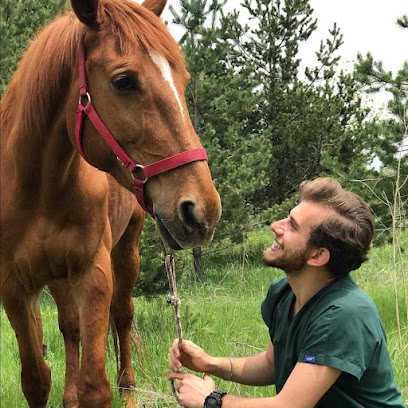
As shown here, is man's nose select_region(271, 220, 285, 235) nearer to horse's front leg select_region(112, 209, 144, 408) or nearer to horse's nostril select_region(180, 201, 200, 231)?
horse's nostril select_region(180, 201, 200, 231)

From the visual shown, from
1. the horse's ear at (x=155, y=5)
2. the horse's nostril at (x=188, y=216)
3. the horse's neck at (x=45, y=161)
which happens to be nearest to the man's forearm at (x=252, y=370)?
the horse's nostril at (x=188, y=216)

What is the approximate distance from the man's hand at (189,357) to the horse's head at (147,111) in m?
0.49

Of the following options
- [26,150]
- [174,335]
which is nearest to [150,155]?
[26,150]

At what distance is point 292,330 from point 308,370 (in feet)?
0.84

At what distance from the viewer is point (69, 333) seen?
3656mm

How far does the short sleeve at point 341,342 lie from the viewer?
1.90 m

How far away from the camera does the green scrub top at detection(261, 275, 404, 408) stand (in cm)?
192

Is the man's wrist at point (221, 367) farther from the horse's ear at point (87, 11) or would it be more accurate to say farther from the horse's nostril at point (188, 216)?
the horse's ear at point (87, 11)

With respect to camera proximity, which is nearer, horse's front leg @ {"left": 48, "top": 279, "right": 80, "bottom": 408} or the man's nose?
the man's nose

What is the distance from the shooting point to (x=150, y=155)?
7.03ft

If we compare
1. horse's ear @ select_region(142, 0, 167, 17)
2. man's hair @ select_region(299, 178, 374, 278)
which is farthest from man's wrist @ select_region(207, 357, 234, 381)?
horse's ear @ select_region(142, 0, 167, 17)

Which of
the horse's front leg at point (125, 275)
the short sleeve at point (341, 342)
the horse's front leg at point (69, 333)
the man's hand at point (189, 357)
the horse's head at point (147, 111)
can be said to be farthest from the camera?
the horse's front leg at point (125, 275)

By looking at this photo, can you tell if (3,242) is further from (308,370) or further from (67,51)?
(308,370)

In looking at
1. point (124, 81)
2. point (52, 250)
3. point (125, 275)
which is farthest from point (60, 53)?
point (125, 275)
